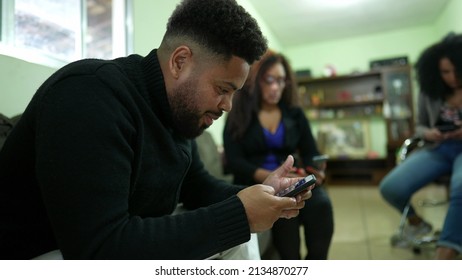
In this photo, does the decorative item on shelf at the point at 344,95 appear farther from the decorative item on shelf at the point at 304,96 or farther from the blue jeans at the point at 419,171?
the blue jeans at the point at 419,171

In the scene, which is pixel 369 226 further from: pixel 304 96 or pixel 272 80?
pixel 304 96

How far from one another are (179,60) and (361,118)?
2834mm

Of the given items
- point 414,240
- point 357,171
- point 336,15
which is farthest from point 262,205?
point 357,171

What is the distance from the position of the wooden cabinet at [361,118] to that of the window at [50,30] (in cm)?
197

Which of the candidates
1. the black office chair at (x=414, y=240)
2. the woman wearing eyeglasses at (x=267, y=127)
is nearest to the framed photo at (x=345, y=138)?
the black office chair at (x=414, y=240)

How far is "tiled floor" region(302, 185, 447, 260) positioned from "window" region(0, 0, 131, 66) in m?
0.79

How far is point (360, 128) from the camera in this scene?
280 cm

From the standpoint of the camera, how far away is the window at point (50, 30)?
0.52 m

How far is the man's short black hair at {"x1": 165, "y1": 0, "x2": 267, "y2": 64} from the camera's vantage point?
0.47 metres

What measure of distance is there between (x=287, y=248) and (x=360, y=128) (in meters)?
2.31

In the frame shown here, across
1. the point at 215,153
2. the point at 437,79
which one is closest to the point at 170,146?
the point at 215,153

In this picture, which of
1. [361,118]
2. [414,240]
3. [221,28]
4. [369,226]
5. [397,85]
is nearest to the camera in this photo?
[221,28]

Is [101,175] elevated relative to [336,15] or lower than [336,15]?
lower

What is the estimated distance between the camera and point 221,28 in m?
0.47
